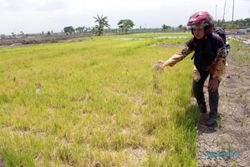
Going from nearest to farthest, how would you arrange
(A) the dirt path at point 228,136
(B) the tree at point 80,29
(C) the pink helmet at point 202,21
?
1. (A) the dirt path at point 228,136
2. (C) the pink helmet at point 202,21
3. (B) the tree at point 80,29

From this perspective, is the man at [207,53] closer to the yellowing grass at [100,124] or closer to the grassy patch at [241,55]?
the yellowing grass at [100,124]

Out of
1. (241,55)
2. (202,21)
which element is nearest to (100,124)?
(202,21)

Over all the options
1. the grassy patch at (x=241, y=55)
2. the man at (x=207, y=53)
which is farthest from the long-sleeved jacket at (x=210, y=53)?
the grassy patch at (x=241, y=55)

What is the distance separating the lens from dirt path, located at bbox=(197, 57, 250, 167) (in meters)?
2.64

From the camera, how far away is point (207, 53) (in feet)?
11.3

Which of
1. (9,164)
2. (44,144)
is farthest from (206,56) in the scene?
(9,164)

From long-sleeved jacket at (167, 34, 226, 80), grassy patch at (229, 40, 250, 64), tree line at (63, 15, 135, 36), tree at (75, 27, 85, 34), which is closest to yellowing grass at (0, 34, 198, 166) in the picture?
long-sleeved jacket at (167, 34, 226, 80)

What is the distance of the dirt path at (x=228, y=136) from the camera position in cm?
264

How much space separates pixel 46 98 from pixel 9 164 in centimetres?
262

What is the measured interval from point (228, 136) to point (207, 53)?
1074 mm

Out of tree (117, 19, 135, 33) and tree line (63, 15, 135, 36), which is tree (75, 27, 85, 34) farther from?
tree (117, 19, 135, 33)

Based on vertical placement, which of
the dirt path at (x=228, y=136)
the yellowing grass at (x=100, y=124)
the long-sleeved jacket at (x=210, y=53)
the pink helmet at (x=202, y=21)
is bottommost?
the dirt path at (x=228, y=136)

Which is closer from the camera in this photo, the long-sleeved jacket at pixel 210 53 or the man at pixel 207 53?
the man at pixel 207 53

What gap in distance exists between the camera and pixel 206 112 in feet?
13.1
